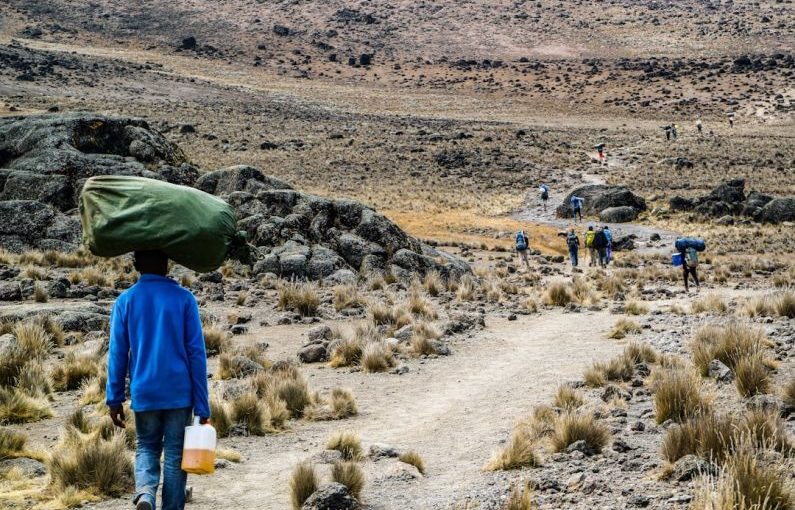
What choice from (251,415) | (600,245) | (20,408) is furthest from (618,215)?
(20,408)

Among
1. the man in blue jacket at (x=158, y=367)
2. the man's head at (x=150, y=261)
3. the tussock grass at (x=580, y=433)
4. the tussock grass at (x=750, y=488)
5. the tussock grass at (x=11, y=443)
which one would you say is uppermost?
the man's head at (x=150, y=261)

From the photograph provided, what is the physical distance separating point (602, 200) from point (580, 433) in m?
43.8

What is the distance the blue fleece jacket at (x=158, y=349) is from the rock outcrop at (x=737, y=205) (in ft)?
145

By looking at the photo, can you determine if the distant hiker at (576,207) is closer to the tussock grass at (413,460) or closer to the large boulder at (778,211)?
the large boulder at (778,211)

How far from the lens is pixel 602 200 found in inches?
1913

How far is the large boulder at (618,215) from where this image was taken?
152ft

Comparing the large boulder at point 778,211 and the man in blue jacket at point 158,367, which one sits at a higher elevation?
the man in blue jacket at point 158,367

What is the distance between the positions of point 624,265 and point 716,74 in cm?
7784

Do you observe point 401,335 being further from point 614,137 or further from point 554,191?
point 614,137

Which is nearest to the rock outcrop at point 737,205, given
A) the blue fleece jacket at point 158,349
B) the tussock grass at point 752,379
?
the tussock grass at point 752,379

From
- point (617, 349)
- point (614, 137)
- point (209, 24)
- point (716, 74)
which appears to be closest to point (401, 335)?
point (617, 349)

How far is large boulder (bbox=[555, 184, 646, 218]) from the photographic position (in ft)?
157

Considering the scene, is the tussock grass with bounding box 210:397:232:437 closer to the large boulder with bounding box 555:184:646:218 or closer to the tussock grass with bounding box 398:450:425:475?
the tussock grass with bounding box 398:450:425:475

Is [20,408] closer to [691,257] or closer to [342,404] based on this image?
[342,404]
